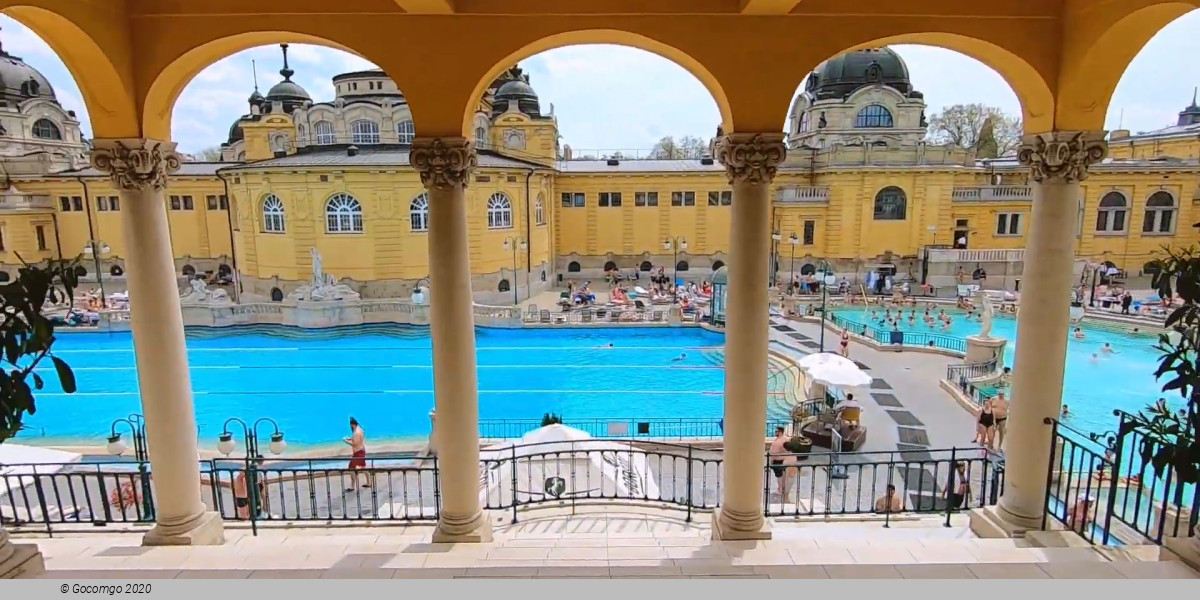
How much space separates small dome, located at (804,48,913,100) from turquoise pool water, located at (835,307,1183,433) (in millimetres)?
18361

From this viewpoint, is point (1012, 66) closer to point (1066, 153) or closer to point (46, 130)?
point (1066, 153)

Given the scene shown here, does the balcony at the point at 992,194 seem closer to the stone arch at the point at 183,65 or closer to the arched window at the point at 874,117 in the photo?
the arched window at the point at 874,117

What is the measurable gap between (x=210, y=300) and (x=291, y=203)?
5.68 metres

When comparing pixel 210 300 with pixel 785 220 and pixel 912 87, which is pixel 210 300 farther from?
pixel 912 87

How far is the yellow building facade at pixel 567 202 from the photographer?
2961 centimetres

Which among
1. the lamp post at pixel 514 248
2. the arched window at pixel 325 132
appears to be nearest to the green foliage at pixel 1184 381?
the lamp post at pixel 514 248

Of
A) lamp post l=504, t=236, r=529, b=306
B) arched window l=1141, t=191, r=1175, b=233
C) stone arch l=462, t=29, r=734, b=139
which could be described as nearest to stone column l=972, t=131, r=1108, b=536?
stone arch l=462, t=29, r=734, b=139

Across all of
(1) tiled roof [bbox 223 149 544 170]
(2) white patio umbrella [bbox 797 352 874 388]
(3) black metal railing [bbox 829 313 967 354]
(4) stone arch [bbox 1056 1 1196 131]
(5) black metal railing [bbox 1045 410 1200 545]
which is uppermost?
(1) tiled roof [bbox 223 149 544 170]

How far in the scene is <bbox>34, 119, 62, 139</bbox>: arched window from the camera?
139 feet

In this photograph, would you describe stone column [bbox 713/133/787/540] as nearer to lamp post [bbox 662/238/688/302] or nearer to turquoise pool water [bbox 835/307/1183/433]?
turquoise pool water [bbox 835/307/1183/433]

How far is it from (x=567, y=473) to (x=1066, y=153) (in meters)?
7.92

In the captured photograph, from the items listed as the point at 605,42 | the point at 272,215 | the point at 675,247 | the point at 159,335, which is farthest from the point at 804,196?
the point at 159,335

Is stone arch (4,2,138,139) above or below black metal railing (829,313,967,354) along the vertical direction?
above

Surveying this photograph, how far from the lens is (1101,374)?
19.4 m
